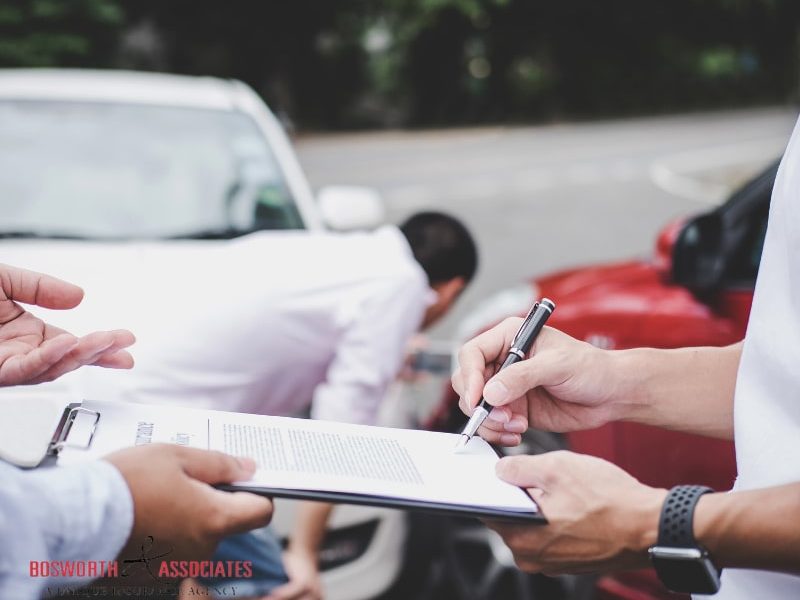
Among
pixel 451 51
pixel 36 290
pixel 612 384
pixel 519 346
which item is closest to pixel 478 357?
pixel 519 346

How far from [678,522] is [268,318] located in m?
1.19

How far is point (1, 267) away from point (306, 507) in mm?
1072

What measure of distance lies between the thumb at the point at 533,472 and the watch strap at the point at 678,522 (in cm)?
15

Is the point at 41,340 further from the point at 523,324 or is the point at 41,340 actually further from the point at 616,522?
the point at 616,522

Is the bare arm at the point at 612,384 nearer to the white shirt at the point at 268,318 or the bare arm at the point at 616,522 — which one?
the bare arm at the point at 616,522

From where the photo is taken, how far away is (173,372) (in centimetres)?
204

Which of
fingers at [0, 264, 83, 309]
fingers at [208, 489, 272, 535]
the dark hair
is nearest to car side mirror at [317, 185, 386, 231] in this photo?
the dark hair

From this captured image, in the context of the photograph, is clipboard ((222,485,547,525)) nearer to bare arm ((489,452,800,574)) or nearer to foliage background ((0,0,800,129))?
bare arm ((489,452,800,574))

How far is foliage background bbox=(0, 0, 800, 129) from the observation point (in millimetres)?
21781

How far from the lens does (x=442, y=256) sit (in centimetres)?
264

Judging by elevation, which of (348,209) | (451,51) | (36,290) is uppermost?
(36,290)

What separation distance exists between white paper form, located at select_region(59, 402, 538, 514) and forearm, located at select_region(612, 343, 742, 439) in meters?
0.30

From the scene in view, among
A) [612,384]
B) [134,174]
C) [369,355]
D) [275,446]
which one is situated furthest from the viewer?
[134,174]

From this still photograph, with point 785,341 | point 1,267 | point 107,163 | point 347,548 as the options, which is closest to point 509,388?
point 785,341
